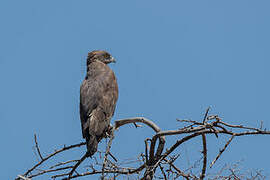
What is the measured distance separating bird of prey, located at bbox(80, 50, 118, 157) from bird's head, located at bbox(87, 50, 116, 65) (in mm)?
332

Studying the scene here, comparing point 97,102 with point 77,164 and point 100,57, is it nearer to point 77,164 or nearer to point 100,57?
point 100,57

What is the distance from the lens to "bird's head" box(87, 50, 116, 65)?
819 cm

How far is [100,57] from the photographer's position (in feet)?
27.1

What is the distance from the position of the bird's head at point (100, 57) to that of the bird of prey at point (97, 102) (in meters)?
0.33

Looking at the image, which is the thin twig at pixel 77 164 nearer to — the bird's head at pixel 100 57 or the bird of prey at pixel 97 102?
the bird of prey at pixel 97 102

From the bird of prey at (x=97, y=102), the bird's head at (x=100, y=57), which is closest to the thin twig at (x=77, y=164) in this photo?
the bird of prey at (x=97, y=102)

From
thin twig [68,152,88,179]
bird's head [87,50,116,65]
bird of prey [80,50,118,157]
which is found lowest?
thin twig [68,152,88,179]

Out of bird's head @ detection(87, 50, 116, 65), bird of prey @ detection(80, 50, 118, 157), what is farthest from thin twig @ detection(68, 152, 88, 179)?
bird's head @ detection(87, 50, 116, 65)

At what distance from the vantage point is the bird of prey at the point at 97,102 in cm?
641

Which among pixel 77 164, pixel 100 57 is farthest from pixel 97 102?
pixel 77 164

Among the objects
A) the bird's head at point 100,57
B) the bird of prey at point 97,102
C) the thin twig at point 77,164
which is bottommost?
the thin twig at point 77,164

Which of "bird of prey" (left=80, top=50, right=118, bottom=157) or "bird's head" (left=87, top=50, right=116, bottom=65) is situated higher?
"bird's head" (left=87, top=50, right=116, bottom=65)

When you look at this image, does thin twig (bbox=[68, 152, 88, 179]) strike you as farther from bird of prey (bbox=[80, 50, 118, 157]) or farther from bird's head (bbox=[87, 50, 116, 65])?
bird's head (bbox=[87, 50, 116, 65])

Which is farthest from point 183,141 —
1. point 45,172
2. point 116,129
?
point 45,172
